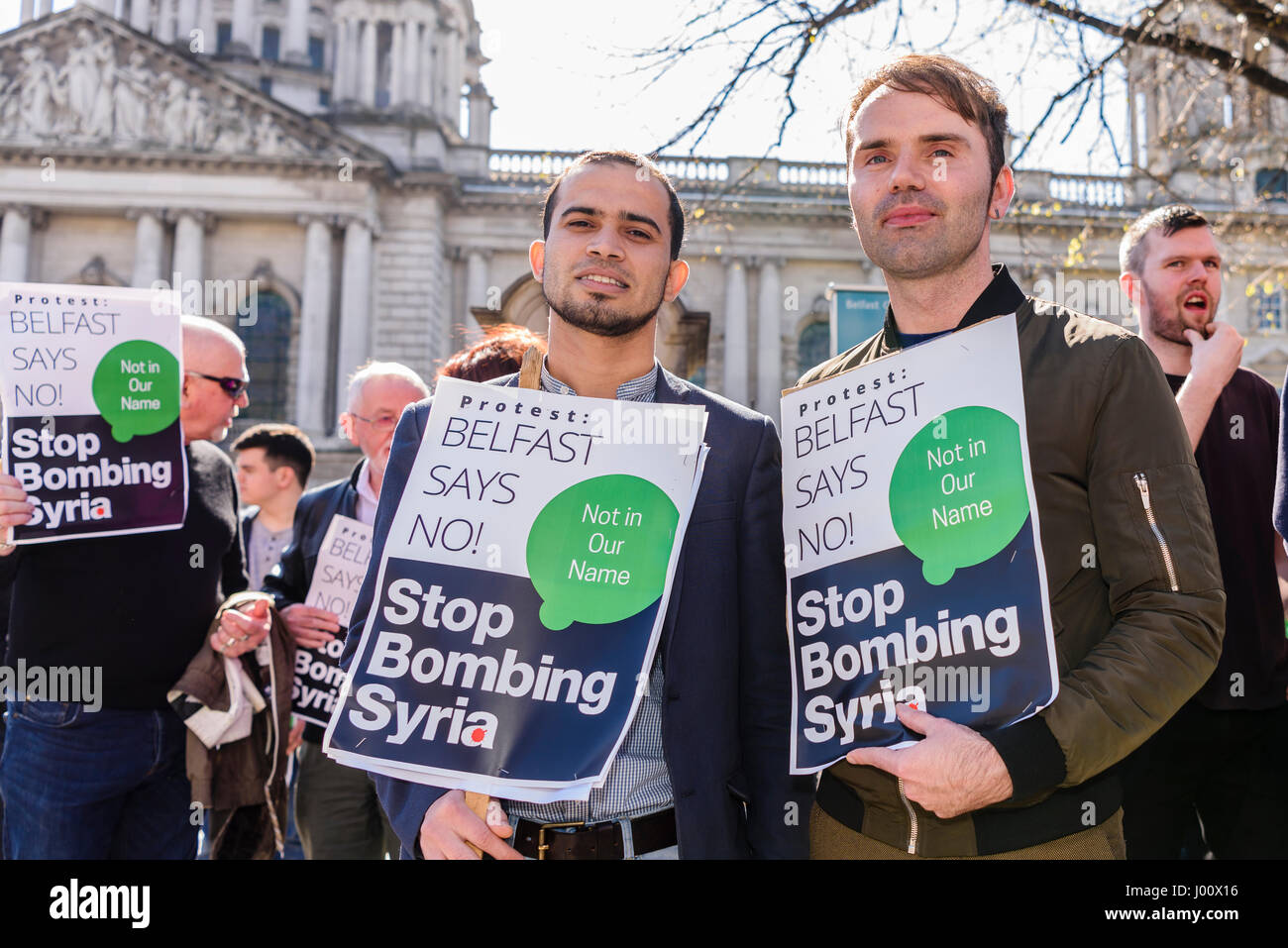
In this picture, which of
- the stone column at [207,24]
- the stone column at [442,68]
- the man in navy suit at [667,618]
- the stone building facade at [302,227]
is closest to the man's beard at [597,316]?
the man in navy suit at [667,618]

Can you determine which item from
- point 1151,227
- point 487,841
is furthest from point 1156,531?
point 1151,227

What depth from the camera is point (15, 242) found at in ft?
104

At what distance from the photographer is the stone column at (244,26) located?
48.6 m

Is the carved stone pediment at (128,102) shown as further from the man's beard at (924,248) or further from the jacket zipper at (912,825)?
the jacket zipper at (912,825)

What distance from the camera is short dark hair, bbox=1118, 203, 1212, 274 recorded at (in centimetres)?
369

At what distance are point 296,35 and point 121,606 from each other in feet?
173

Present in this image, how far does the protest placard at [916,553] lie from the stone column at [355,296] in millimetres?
30585

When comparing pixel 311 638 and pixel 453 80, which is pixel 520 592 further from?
pixel 453 80

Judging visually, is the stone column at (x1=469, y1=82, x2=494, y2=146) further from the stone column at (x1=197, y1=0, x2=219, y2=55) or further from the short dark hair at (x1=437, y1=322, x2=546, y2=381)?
the short dark hair at (x1=437, y1=322, x2=546, y2=381)

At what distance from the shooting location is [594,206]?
2486mm

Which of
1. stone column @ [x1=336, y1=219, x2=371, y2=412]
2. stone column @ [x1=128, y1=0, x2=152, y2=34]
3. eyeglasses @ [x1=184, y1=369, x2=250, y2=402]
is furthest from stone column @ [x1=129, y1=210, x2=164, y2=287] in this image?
eyeglasses @ [x1=184, y1=369, x2=250, y2=402]
